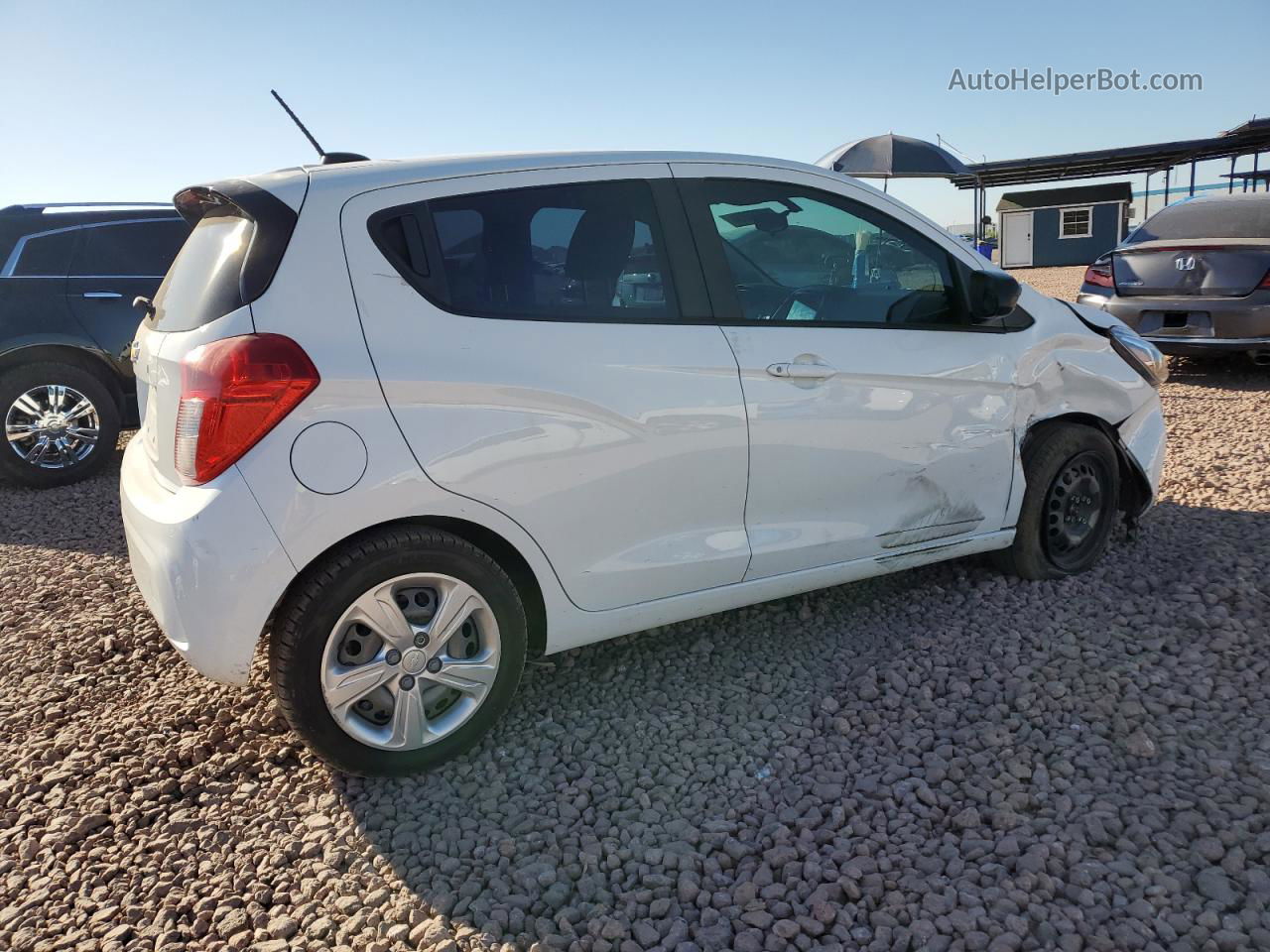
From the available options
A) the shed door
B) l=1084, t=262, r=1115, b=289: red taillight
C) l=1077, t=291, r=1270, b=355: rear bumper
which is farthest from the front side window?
the shed door

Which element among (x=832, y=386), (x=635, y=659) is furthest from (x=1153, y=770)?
(x=635, y=659)

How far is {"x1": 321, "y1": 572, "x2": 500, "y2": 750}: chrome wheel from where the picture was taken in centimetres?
280

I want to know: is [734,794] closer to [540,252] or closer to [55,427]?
[540,252]

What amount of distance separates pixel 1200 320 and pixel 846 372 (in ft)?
20.2

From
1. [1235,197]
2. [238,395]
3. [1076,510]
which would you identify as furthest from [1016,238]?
[238,395]

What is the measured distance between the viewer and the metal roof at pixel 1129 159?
24.5 metres

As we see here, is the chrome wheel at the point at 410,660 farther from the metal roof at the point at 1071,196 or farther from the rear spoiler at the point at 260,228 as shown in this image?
the metal roof at the point at 1071,196

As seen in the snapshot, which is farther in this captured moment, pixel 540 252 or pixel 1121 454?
pixel 1121 454

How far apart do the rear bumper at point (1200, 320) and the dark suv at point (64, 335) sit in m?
7.35

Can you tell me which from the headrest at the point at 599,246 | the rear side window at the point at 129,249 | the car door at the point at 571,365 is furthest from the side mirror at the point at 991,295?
the rear side window at the point at 129,249

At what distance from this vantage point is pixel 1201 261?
319 inches

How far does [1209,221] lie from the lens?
860 cm

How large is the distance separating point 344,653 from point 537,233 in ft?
4.55

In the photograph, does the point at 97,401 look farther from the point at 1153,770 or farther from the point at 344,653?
the point at 1153,770
